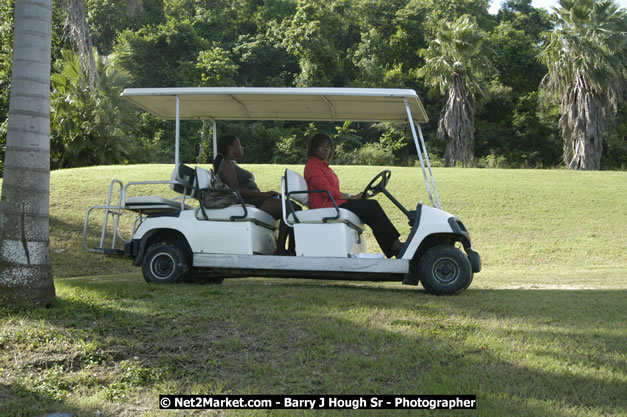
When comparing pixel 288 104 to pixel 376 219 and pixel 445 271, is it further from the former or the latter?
pixel 445 271

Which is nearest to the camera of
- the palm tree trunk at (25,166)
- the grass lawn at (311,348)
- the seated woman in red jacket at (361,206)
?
the grass lawn at (311,348)

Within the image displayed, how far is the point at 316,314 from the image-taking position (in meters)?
5.40

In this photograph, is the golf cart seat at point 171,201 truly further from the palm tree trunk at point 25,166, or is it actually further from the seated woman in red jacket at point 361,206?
the palm tree trunk at point 25,166

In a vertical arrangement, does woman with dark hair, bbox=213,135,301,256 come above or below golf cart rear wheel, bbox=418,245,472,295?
above

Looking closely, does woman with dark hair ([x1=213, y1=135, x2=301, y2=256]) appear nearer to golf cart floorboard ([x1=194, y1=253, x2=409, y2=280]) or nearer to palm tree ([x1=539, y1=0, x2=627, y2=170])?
golf cart floorboard ([x1=194, y1=253, x2=409, y2=280])

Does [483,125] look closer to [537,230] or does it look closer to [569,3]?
[569,3]

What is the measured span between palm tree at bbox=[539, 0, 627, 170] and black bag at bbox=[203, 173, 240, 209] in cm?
2724

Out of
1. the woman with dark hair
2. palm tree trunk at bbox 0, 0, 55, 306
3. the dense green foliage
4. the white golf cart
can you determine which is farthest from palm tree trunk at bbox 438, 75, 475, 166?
palm tree trunk at bbox 0, 0, 55, 306

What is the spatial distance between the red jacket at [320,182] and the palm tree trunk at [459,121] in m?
27.7

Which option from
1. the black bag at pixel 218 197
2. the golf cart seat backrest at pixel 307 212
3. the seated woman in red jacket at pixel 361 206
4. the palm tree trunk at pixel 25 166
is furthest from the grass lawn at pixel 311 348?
the black bag at pixel 218 197

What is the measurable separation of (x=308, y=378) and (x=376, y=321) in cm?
123

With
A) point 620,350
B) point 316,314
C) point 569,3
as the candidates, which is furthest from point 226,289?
point 569,3

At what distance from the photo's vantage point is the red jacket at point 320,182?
695cm

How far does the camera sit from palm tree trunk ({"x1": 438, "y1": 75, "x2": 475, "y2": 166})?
34.1 m
